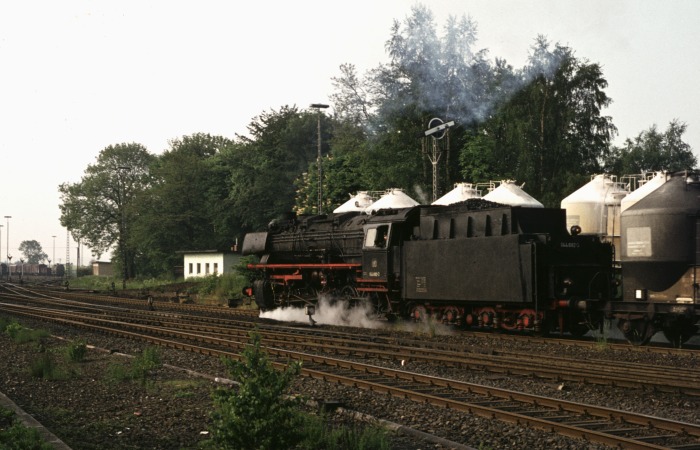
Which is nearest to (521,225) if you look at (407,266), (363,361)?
(407,266)

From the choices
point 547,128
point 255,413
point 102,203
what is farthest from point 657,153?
point 255,413

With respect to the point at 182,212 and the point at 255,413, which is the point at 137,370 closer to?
the point at 255,413

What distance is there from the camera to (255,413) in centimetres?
723

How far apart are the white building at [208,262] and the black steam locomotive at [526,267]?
3095 centimetres

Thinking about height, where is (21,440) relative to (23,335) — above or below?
above

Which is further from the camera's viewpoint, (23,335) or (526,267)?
(23,335)

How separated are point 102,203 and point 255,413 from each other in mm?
76890

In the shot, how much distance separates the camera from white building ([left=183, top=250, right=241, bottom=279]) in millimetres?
55438

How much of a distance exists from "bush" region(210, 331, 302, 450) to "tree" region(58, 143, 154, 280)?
238 feet

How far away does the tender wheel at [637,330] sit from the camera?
17266 millimetres

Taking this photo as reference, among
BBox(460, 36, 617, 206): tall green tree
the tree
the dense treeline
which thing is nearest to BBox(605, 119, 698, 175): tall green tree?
the dense treeline

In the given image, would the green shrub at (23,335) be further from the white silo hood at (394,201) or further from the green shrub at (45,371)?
the white silo hood at (394,201)

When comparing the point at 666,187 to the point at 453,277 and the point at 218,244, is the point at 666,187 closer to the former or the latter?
the point at 453,277

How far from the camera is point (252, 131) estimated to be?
75625 millimetres
